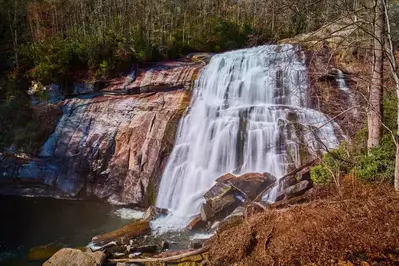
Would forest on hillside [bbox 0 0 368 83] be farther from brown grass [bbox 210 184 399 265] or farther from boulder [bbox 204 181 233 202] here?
brown grass [bbox 210 184 399 265]

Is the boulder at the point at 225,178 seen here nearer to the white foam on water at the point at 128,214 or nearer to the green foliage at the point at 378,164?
the white foam on water at the point at 128,214

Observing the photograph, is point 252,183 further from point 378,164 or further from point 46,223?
point 46,223

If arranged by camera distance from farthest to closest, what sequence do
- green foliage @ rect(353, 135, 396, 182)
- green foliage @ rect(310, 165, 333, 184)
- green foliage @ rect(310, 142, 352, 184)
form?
1. green foliage @ rect(310, 165, 333, 184)
2. green foliage @ rect(310, 142, 352, 184)
3. green foliage @ rect(353, 135, 396, 182)

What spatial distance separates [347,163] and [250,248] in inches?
168

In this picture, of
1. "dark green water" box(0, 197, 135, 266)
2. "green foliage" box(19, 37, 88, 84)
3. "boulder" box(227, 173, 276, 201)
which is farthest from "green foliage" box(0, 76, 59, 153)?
"boulder" box(227, 173, 276, 201)

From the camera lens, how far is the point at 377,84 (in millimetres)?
7605

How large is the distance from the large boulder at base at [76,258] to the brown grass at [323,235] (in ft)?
10.5

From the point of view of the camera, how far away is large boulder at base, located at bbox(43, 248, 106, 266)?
8406 millimetres

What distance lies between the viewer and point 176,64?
20109 mm

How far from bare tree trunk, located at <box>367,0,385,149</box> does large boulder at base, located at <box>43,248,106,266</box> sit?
7602 millimetres

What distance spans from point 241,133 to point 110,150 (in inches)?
264

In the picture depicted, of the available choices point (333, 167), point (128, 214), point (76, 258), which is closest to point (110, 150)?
point (128, 214)

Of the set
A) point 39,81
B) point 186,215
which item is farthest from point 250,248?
point 39,81

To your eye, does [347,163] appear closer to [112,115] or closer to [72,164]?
[112,115]
